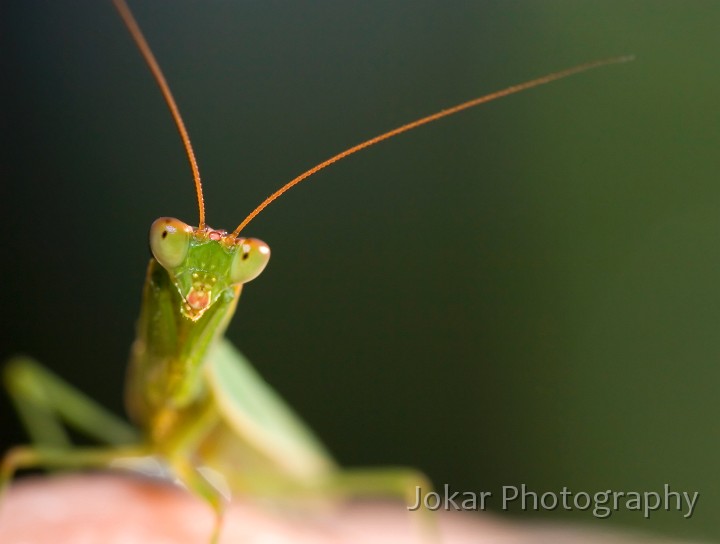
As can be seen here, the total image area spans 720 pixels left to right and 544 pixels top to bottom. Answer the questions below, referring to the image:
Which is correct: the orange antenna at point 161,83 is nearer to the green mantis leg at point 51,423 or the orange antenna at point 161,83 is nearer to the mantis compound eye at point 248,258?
the mantis compound eye at point 248,258

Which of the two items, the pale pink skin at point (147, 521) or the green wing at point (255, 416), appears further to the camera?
the green wing at point (255, 416)

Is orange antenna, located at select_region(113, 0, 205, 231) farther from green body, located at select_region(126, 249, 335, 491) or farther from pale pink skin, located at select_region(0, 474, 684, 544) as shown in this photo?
pale pink skin, located at select_region(0, 474, 684, 544)

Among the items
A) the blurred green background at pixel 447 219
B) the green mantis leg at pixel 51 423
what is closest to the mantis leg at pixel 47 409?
the green mantis leg at pixel 51 423

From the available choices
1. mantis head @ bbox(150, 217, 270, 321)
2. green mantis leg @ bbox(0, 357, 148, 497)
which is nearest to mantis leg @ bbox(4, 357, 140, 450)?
green mantis leg @ bbox(0, 357, 148, 497)

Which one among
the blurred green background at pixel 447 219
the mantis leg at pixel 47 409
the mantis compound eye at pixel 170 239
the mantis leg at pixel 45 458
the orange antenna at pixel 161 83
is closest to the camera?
the orange antenna at pixel 161 83

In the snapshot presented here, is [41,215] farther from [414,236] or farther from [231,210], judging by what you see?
[414,236]

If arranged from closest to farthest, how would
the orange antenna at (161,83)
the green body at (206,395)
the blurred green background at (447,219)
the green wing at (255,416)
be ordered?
the orange antenna at (161,83), the green body at (206,395), the green wing at (255,416), the blurred green background at (447,219)

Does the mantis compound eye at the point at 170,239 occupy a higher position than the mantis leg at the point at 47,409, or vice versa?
the mantis leg at the point at 47,409

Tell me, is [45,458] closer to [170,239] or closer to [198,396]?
[198,396]
